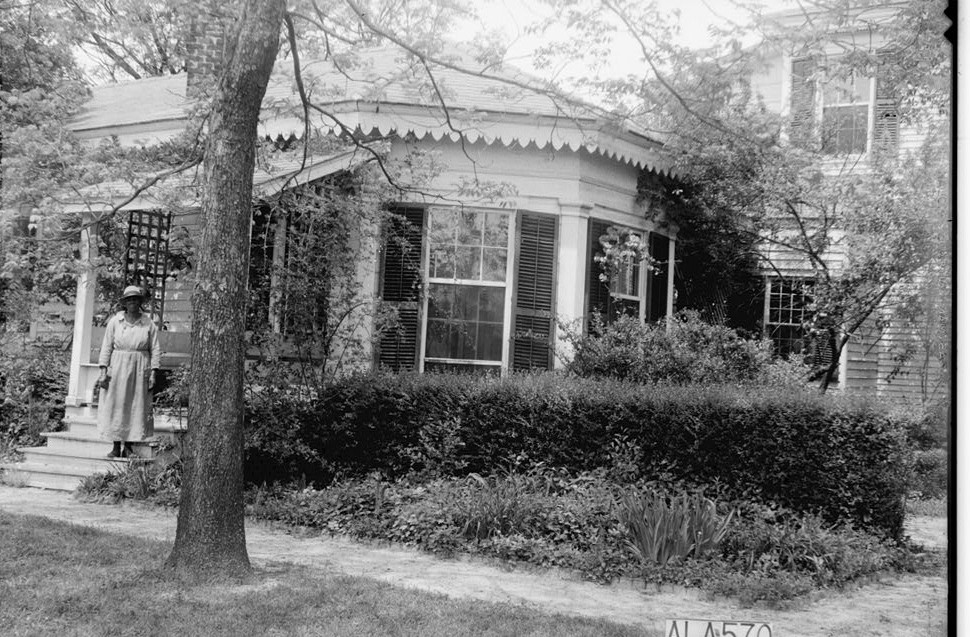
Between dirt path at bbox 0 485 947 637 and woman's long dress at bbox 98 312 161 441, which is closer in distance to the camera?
dirt path at bbox 0 485 947 637

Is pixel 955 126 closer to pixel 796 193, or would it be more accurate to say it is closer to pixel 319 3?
pixel 319 3

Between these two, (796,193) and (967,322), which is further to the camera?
(796,193)

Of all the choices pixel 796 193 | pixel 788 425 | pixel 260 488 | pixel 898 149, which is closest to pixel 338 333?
pixel 260 488

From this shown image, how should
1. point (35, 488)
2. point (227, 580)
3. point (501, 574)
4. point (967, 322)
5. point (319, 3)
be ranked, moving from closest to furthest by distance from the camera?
point (967, 322)
point (227, 580)
point (501, 574)
point (319, 3)
point (35, 488)

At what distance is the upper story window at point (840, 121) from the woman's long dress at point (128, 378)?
7528mm

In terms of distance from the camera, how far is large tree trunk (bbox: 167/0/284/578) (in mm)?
5207

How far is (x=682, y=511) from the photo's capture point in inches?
229

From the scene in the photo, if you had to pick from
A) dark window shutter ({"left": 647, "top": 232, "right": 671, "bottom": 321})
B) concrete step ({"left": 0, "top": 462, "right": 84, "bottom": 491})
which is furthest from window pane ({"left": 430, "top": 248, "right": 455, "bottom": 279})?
concrete step ({"left": 0, "top": 462, "right": 84, "bottom": 491})

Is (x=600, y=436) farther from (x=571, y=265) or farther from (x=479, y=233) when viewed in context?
(x=479, y=233)

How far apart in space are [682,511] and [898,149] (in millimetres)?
6175

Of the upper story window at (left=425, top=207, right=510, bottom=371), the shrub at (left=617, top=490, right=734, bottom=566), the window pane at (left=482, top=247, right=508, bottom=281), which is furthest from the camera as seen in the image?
the window pane at (left=482, top=247, right=508, bottom=281)

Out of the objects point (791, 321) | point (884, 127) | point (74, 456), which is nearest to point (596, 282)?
point (791, 321)

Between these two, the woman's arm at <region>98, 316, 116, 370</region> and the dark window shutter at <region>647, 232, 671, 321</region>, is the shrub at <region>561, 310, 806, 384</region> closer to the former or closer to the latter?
the dark window shutter at <region>647, 232, 671, 321</region>

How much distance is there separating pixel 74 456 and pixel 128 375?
106 cm
